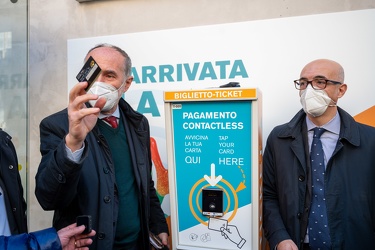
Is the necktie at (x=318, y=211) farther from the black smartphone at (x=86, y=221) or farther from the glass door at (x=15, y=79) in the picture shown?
the glass door at (x=15, y=79)

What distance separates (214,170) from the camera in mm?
2314

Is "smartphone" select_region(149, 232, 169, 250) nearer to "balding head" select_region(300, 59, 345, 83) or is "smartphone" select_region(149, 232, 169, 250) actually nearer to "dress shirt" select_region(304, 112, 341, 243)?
"dress shirt" select_region(304, 112, 341, 243)

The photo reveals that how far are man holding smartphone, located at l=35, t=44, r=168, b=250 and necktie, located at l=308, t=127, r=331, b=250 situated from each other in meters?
0.98

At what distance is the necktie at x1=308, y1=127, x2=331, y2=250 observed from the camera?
2225mm

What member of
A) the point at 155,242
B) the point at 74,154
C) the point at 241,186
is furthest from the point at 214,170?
the point at 74,154

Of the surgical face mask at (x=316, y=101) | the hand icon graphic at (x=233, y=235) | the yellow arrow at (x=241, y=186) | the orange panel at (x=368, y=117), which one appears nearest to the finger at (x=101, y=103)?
the yellow arrow at (x=241, y=186)

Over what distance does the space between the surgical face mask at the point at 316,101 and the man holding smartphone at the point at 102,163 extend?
1.10 meters

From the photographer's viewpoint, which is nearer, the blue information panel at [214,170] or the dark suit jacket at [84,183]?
the dark suit jacket at [84,183]

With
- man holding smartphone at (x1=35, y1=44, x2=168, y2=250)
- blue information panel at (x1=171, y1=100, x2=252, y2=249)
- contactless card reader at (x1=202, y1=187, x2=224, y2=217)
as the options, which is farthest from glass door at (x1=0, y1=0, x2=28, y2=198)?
contactless card reader at (x1=202, y1=187, x2=224, y2=217)

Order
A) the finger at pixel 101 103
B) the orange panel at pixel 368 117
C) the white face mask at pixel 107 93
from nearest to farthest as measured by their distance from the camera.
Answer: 1. the finger at pixel 101 103
2. the white face mask at pixel 107 93
3. the orange panel at pixel 368 117

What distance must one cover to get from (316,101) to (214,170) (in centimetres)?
81

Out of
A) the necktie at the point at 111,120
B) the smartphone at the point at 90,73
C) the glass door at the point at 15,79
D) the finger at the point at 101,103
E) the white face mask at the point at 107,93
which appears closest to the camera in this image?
the smartphone at the point at 90,73

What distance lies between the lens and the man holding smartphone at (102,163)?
163 centimetres

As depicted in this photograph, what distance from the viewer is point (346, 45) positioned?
2.83 meters
